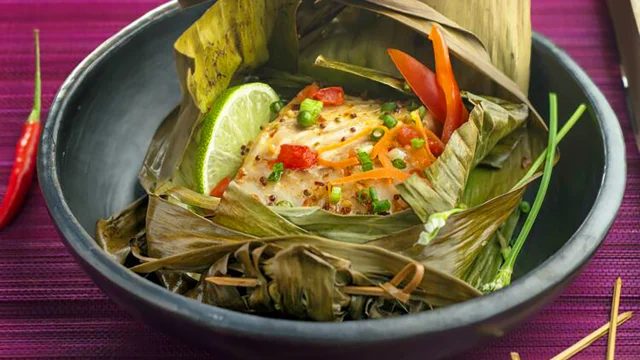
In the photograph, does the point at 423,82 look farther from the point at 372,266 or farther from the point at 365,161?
the point at 372,266

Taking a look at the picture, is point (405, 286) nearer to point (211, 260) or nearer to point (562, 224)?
point (211, 260)

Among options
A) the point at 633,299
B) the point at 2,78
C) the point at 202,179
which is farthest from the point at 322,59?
the point at 2,78

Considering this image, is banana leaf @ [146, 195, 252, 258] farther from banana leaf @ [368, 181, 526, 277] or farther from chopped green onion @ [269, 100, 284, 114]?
chopped green onion @ [269, 100, 284, 114]

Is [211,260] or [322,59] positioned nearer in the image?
[211,260]

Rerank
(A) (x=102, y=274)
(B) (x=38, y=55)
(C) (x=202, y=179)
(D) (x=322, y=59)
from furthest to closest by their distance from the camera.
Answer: (B) (x=38, y=55) → (D) (x=322, y=59) → (C) (x=202, y=179) → (A) (x=102, y=274)

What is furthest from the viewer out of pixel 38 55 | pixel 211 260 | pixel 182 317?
pixel 38 55

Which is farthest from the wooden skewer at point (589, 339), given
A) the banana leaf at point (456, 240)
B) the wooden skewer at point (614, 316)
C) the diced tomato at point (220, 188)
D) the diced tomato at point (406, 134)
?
the diced tomato at point (220, 188)
